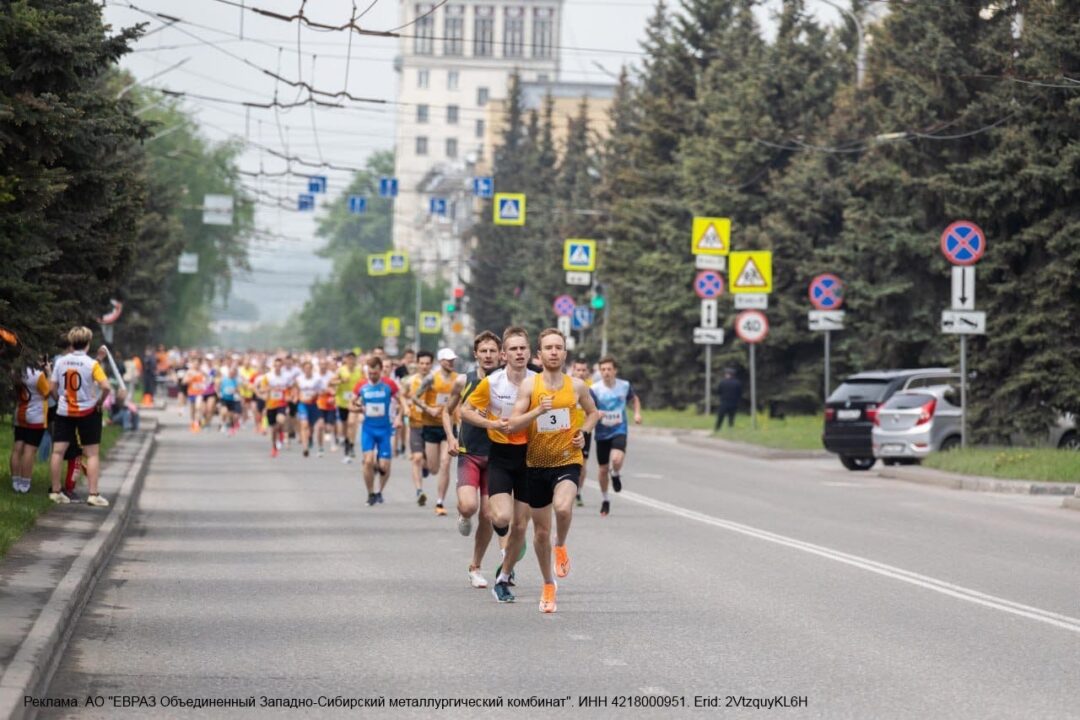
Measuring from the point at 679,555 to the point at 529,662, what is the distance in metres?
6.44

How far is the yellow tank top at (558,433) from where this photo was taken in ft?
40.5

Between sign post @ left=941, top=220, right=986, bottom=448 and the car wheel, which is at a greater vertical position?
sign post @ left=941, top=220, right=986, bottom=448

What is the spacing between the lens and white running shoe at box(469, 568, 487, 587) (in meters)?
13.7

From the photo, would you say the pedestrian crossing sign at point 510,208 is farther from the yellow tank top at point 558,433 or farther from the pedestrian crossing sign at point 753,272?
the yellow tank top at point 558,433

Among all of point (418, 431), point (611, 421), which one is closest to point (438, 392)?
point (418, 431)

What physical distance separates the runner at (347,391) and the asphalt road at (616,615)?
10.9m

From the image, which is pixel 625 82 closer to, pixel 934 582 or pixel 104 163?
pixel 104 163

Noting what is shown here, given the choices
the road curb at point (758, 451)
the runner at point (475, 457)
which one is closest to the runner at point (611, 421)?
the runner at point (475, 457)

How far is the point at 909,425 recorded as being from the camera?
103 ft

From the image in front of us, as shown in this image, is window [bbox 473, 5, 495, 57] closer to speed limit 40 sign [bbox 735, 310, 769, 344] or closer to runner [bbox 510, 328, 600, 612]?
speed limit 40 sign [bbox 735, 310, 769, 344]

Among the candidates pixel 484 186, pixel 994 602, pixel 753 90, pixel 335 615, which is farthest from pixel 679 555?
pixel 484 186

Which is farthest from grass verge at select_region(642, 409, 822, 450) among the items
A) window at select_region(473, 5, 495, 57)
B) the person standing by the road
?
window at select_region(473, 5, 495, 57)

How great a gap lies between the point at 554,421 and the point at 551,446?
177mm

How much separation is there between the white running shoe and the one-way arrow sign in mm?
16393
